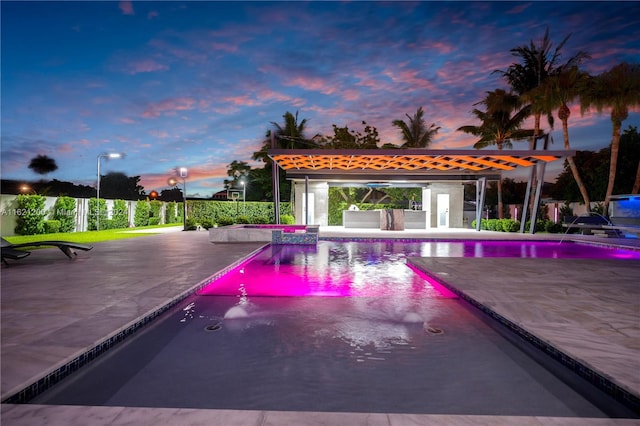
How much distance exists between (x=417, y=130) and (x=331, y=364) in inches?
1211

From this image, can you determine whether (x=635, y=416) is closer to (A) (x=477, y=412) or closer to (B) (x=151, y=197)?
(A) (x=477, y=412)

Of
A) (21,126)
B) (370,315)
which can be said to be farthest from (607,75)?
(21,126)

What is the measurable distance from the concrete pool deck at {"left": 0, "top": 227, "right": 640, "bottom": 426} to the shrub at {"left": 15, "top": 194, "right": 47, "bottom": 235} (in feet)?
34.0

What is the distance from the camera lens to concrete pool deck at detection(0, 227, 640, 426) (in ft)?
7.18

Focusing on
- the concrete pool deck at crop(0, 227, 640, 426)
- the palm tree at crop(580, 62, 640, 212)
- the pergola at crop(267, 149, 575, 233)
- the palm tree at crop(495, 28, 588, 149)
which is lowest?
the concrete pool deck at crop(0, 227, 640, 426)

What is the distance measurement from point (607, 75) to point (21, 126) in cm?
3560

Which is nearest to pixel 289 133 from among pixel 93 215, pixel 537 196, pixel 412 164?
pixel 412 164

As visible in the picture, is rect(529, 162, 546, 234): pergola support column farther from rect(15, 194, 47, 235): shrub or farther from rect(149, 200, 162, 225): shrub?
rect(149, 200, 162, 225): shrub

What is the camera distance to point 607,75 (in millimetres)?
18797

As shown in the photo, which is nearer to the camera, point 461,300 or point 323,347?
point 323,347

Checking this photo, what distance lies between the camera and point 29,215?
16.5 m

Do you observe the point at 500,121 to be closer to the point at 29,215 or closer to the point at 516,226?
the point at 516,226

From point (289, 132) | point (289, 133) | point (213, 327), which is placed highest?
point (289, 132)

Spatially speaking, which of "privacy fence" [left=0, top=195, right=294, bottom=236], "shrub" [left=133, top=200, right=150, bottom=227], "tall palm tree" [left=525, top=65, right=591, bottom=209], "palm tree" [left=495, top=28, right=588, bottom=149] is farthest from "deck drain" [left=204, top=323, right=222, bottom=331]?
"shrub" [left=133, top=200, right=150, bottom=227]
